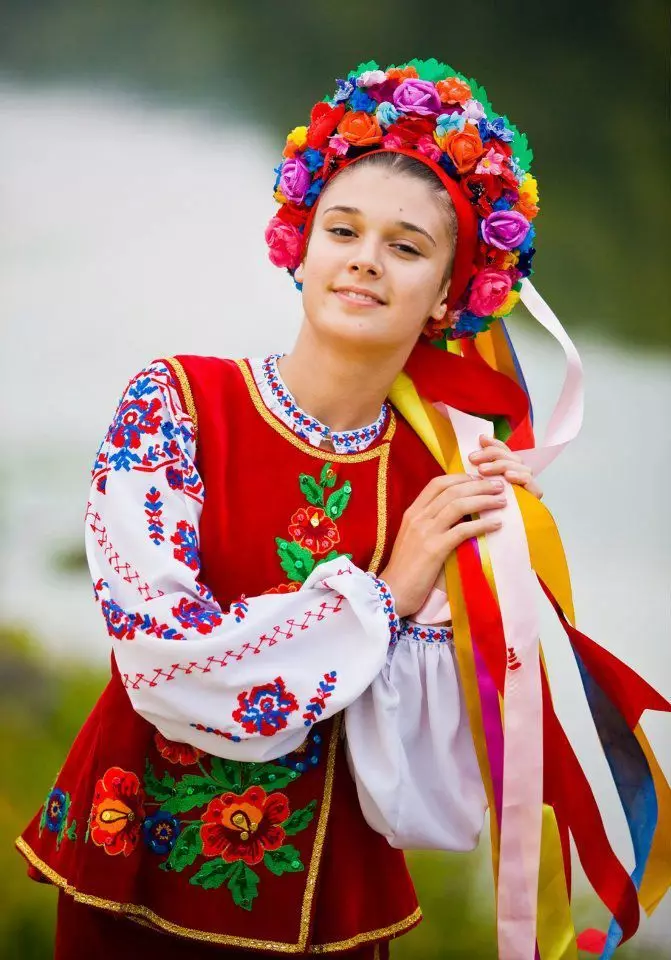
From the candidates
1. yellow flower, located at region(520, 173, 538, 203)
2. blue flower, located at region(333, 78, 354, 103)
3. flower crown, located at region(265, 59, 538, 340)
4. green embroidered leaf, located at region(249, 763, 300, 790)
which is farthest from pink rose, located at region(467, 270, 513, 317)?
green embroidered leaf, located at region(249, 763, 300, 790)

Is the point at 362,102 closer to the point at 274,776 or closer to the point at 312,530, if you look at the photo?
the point at 312,530

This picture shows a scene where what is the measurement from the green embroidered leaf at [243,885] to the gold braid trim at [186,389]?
567mm

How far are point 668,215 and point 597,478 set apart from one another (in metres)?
0.67

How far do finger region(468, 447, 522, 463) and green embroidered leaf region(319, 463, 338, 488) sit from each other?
19 cm

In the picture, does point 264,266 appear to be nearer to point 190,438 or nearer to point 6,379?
point 6,379

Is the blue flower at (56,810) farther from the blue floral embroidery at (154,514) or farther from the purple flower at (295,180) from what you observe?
the purple flower at (295,180)

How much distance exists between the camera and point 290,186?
5.64ft

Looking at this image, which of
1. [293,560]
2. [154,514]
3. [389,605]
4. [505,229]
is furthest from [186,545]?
[505,229]

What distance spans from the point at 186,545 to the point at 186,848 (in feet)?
1.30

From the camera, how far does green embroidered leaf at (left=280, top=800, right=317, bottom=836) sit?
60.6 inches

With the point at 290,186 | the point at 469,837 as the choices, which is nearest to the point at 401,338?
the point at 290,186

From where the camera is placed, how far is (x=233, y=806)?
1521 mm

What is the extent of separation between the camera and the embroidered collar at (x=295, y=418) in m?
1.64

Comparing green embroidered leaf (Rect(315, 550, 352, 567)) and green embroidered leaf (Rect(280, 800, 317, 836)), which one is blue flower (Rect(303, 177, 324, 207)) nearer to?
green embroidered leaf (Rect(315, 550, 352, 567))
